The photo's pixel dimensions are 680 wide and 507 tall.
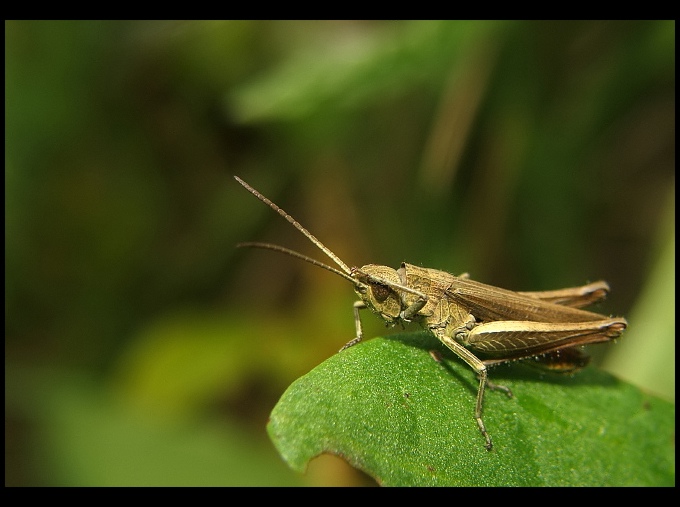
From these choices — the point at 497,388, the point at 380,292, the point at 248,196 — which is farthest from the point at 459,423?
the point at 248,196

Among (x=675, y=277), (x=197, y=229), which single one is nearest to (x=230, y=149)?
(x=197, y=229)

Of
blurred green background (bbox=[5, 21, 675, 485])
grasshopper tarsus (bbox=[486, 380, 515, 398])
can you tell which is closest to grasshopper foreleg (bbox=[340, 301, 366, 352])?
grasshopper tarsus (bbox=[486, 380, 515, 398])

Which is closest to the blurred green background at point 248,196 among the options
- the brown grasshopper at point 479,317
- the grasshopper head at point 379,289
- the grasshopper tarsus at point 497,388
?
the brown grasshopper at point 479,317

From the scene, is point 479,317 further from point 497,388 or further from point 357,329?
point 357,329

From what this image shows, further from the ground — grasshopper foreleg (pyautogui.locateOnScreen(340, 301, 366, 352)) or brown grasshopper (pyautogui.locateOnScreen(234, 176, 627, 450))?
brown grasshopper (pyautogui.locateOnScreen(234, 176, 627, 450))

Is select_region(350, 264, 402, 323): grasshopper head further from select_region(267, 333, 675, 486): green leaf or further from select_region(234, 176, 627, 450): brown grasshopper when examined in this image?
select_region(267, 333, 675, 486): green leaf

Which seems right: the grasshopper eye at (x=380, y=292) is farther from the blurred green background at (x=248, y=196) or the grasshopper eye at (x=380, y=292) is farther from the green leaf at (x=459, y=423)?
the blurred green background at (x=248, y=196)
